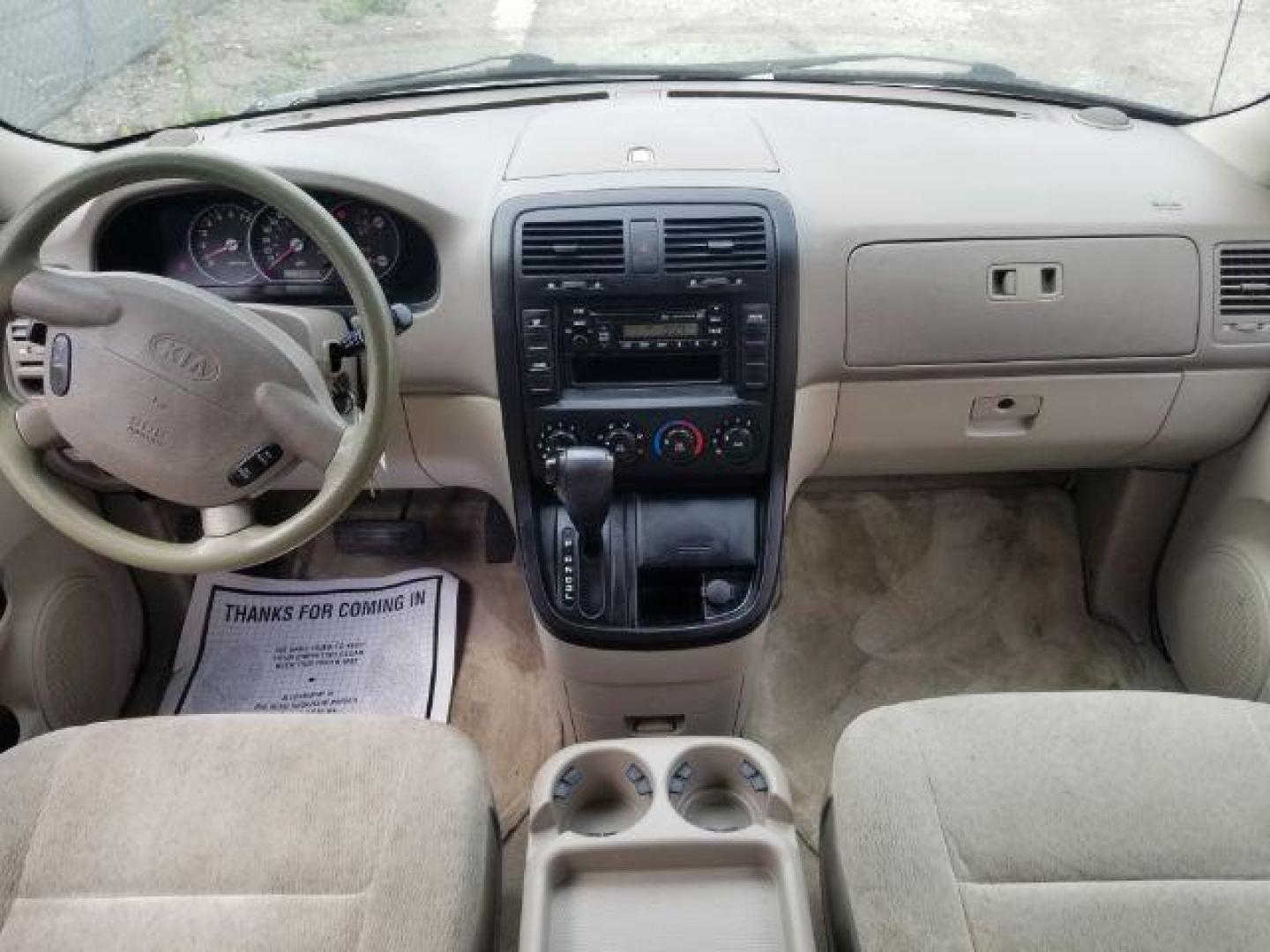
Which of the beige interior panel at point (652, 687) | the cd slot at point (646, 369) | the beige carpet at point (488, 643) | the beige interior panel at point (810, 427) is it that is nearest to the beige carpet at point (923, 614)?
the beige interior panel at point (652, 687)

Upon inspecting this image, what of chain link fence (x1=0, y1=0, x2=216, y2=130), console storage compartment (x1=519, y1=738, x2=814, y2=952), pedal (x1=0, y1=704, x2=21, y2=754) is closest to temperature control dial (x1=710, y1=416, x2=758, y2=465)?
console storage compartment (x1=519, y1=738, x2=814, y2=952)

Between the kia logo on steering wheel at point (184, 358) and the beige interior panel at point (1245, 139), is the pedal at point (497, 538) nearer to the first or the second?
the kia logo on steering wheel at point (184, 358)

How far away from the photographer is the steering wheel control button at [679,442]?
4.53 feet

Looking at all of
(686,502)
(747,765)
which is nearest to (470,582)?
(686,502)

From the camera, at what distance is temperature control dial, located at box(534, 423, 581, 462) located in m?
1.38

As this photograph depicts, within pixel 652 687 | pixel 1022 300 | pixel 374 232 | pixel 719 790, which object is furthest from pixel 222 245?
pixel 1022 300

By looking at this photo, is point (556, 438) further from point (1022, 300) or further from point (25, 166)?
point (25, 166)

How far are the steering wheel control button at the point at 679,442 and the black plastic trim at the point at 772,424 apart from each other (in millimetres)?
104

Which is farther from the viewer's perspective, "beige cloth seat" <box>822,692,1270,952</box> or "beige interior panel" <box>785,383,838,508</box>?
"beige interior panel" <box>785,383,838,508</box>

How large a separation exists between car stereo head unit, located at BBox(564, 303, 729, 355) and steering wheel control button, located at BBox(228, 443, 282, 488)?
16.8 inches

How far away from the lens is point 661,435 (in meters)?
1.39

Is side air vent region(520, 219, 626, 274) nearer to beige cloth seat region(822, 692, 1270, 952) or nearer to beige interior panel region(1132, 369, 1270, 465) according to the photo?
beige cloth seat region(822, 692, 1270, 952)

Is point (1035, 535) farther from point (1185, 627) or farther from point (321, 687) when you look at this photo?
point (321, 687)

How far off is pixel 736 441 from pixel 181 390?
70 cm
